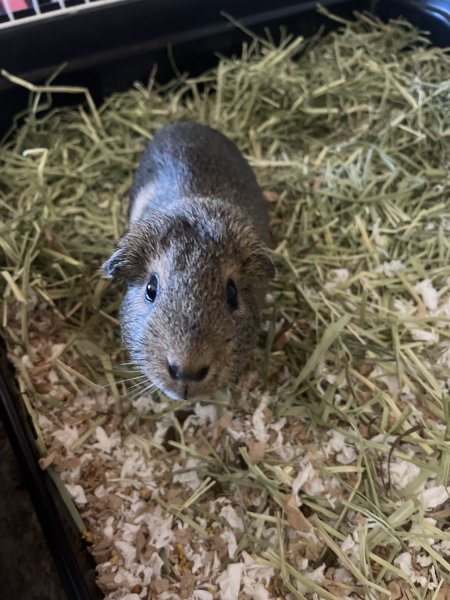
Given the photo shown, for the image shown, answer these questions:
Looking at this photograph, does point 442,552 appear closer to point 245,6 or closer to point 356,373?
point 356,373

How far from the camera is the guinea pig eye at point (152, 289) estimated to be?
183cm

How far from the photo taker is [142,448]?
7.33ft

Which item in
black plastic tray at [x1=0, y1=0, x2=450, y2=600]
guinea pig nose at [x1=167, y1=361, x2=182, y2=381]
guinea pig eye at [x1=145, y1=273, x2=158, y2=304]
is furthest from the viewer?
black plastic tray at [x1=0, y1=0, x2=450, y2=600]

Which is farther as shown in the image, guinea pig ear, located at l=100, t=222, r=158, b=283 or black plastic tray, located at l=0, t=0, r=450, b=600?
black plastic tray, located at l=0, t=0, r=450, b=600

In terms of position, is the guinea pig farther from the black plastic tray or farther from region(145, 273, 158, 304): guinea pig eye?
the black plastic tray

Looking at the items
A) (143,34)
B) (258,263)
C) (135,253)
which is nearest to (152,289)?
(135,253)

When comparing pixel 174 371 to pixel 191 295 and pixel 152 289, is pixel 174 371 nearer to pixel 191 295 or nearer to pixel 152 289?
pixel 191 295

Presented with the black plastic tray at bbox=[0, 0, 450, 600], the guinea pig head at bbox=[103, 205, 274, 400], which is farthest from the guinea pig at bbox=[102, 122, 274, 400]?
the black plastic tray at bbox=[0, 0, 450, 600]

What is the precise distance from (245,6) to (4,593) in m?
3.05

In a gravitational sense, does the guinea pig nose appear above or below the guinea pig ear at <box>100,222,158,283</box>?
below

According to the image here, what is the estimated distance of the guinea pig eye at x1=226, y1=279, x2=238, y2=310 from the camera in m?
1.84

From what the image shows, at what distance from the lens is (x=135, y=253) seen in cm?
190

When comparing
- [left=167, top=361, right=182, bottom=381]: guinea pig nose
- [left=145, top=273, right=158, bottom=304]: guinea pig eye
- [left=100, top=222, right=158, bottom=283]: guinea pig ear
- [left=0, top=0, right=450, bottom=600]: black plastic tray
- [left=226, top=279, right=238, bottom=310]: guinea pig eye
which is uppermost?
A: [left=0, top=0, right=450, bottom=600]: black plastic tray

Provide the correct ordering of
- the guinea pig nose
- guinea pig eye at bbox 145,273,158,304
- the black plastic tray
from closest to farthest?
1. the guinea pig nose
2. guinea pig eye at bbox 145,273,158,304
3. the black plastic tray
